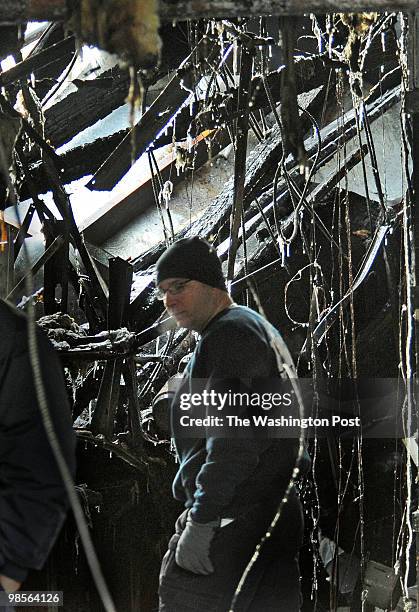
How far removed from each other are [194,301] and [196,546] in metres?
1.02

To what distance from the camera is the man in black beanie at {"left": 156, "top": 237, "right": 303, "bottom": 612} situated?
11.6ft

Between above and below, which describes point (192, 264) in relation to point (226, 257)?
below

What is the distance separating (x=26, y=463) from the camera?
2322mm

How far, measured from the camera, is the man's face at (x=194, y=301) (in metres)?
3.69

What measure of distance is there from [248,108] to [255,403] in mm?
1791

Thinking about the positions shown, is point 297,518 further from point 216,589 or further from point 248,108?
point 248,108

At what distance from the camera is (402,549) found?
498cm

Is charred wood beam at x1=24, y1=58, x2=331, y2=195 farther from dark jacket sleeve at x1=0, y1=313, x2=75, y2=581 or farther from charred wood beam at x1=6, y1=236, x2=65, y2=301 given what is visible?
dark jacket sleeve at x1=0, y1=313, x2=75, y2=581

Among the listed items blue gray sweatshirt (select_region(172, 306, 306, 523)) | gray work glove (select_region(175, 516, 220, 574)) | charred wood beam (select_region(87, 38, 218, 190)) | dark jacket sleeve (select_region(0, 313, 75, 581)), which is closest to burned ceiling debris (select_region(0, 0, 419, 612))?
charred wood beam (select_region(87, 38, 218, 190))

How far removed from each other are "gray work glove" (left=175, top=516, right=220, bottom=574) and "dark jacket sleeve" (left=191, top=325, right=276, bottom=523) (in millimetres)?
36

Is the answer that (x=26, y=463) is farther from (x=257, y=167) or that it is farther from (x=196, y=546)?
(x=257, y=167)

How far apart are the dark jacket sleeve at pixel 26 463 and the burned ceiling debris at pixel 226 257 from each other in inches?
71.0

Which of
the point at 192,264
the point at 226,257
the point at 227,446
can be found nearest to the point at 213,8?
the point at 192,264

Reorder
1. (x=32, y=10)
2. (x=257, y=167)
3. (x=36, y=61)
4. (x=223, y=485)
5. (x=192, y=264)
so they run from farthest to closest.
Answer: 1. (x=257, y=167)
2. (x=36, y=61)
3. (x=192, y=264)
4. (x=223, y=485)
5. (x=32, y=10)
